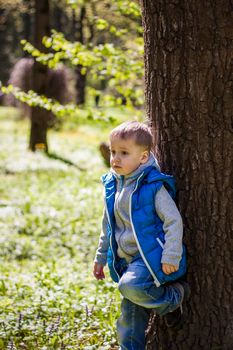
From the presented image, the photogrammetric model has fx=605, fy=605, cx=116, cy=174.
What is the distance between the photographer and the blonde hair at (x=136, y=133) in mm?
3412

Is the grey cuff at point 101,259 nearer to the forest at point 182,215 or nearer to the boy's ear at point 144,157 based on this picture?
the forest at point 182,215

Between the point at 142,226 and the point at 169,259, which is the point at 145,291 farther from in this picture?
the point at 142,226

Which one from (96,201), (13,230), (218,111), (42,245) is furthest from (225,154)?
(96,201)

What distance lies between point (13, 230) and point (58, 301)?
363 cm

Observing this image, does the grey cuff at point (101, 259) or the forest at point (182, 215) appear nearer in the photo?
the forest at point (182, 215)

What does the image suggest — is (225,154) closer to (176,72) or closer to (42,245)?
(176,72)

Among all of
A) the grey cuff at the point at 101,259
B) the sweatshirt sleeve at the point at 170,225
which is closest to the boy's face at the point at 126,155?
the sweatshirt sleeve at the point at 170,225

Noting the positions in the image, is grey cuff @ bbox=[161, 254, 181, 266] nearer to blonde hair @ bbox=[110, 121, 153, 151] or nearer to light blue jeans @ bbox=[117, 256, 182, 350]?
light blue jeans @ bbox=[117, 256, 182, 350]

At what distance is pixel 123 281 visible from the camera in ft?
11.1

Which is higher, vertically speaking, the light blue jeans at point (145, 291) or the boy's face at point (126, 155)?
the boy's face at point (126, 155)

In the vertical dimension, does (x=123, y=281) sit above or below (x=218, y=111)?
below

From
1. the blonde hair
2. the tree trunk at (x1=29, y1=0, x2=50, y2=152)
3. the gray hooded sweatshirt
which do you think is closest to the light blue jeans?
the gray hooded sweatshirt

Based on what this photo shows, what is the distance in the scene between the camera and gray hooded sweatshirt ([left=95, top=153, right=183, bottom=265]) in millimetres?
3281

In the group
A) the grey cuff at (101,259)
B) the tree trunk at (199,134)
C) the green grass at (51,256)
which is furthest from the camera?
the green grass at (51,256)
